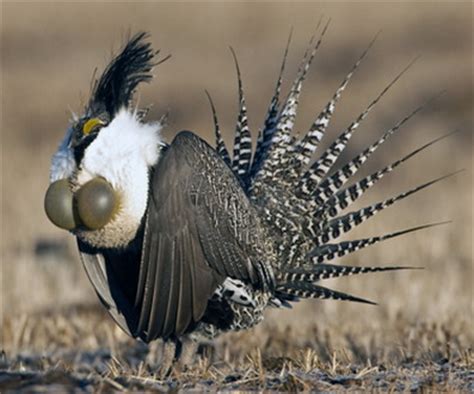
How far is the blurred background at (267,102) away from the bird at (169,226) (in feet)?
1.31

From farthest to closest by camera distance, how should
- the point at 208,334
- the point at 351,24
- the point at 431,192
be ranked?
1. the point at 351,24
2. the point at 431,192
3. the point at 208,334

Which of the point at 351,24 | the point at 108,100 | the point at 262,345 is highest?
the point at 351,24

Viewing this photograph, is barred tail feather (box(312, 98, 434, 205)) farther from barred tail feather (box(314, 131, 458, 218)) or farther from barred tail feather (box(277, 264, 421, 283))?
barred tail feather (box(277, 264, 421, 283))

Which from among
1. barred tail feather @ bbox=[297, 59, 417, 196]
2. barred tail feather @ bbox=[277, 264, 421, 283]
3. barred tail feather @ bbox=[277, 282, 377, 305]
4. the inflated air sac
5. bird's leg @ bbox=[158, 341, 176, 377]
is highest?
barred tail feather @ bbox=[297, 59, 417, 196]

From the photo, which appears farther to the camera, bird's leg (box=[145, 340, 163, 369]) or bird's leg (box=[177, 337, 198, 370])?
bird's leg (box=[145, 340, 163, 369])

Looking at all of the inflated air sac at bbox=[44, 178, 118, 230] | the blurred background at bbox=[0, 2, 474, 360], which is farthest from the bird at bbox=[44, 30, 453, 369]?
the blurred background at bbox=[0, 2, 474, 360]

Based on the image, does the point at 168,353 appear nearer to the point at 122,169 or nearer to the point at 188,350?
the point at 188,350

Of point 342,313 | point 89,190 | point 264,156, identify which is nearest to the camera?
point 89,190

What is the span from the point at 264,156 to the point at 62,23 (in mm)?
17967

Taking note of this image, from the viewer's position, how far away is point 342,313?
7535 mm

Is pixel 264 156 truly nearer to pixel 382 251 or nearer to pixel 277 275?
pixel 277 275

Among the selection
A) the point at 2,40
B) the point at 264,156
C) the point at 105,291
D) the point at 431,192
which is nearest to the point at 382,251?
the point at 431,192

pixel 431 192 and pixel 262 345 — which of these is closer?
pixel 262 345

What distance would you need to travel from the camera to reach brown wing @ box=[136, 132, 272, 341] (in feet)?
16.5
